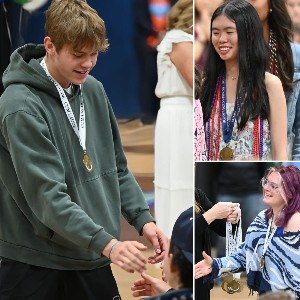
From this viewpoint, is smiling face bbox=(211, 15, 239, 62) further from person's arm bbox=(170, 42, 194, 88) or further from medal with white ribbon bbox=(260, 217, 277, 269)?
medal with white ribbon bbox=(260, 217, 277, 269)

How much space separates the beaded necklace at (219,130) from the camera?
2896 mm

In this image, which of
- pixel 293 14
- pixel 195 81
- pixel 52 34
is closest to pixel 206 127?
pixel 195 81

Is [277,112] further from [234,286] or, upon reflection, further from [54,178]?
[54,178]

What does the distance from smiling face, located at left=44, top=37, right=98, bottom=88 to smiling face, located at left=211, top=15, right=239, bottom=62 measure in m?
0.89

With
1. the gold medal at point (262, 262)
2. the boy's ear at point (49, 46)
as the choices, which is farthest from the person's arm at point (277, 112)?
the boy's ear at point (49, 46)

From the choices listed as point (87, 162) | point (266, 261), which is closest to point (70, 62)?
point (87, 162)

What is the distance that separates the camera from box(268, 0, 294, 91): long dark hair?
2830mm

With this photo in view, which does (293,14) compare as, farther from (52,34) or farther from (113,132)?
(52,34)

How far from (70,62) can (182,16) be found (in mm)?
1024

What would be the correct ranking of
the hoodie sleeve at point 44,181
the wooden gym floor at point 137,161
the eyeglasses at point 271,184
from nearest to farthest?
the hoodie sleeve at point 44,181, the eyeglasses at point 271,184, the wooden gym floor at point 137,161

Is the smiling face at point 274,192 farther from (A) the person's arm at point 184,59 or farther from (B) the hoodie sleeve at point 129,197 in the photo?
(B) the hoodie sleeve at point 129,197

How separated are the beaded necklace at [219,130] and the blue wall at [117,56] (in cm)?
35

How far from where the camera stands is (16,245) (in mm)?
2156

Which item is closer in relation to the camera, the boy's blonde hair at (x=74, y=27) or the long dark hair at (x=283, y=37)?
the boy's blonde hair at (x=74, y=27)
